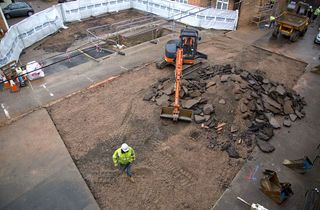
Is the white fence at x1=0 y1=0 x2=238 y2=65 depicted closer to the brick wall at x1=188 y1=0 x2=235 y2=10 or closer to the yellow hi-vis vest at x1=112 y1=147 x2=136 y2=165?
the brick wall at x1=188 y1=0 x2=235 y2=10

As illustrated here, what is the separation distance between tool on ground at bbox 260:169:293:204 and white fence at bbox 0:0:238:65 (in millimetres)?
14411

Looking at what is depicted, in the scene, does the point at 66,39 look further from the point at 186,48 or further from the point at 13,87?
the point at 186,48

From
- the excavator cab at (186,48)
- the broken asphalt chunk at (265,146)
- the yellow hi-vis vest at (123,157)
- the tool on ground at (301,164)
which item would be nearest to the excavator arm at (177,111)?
the excavator cab at (186,48)

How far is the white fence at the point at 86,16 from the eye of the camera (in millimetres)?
17000

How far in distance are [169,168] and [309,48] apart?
16721 millimetres

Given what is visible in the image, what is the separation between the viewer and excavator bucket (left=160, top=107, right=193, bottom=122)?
10888 mm

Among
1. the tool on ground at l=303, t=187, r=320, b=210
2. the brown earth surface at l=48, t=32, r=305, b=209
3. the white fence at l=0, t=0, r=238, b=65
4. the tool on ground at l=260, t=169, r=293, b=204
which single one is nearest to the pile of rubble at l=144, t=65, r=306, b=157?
the brown earth surface at l=48, t=32, r=305, b=209

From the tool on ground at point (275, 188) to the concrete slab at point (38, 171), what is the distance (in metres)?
5.89

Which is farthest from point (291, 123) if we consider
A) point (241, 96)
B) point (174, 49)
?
point (174, 49)

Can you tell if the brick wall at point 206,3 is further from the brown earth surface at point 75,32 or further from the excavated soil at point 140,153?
the excavated soil at point 140,153

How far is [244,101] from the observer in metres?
11.4

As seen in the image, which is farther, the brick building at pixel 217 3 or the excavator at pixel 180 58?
the brick building at pixel 217 3

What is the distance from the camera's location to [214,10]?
20922 millimetres

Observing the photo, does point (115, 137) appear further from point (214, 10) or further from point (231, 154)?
point (214, 10)
